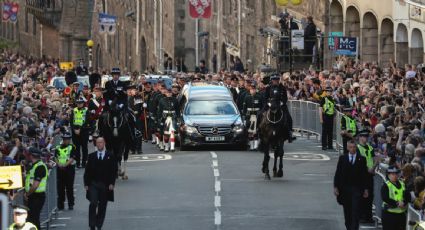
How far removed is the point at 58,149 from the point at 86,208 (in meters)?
1.22

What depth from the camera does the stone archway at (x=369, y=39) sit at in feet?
217

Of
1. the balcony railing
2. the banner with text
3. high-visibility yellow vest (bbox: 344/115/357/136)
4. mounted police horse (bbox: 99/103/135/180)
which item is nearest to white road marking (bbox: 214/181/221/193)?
mounted police horse (bbox: 99/103/135/180)

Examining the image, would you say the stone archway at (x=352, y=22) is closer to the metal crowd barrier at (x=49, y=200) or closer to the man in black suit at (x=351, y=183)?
the metal crowd barrier at (x=49, y=200)

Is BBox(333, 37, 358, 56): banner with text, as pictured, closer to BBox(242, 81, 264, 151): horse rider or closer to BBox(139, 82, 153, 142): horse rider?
BBox(139, 82, 153, 142): horse rider

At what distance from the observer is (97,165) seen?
27.7 metres

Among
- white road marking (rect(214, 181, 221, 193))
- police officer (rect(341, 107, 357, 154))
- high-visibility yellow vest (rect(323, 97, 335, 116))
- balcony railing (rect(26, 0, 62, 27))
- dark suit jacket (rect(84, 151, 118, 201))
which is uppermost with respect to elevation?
balcony railing (rect(26, 0, 62, 27))

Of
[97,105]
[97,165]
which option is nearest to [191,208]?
[97,165]

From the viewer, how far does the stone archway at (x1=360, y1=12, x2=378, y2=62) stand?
217 feet

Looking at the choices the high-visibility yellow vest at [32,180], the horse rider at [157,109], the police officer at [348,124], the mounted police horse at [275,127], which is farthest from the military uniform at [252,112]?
the high-visibility yellow vest at [32,180]

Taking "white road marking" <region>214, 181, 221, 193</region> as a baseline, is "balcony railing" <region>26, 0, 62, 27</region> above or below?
above

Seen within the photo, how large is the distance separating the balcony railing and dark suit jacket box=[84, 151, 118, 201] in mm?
77019

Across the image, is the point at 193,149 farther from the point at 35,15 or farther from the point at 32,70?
the point at 35,15

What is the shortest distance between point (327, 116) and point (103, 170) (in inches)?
654

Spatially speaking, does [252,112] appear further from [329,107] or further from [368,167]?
[368,167]
